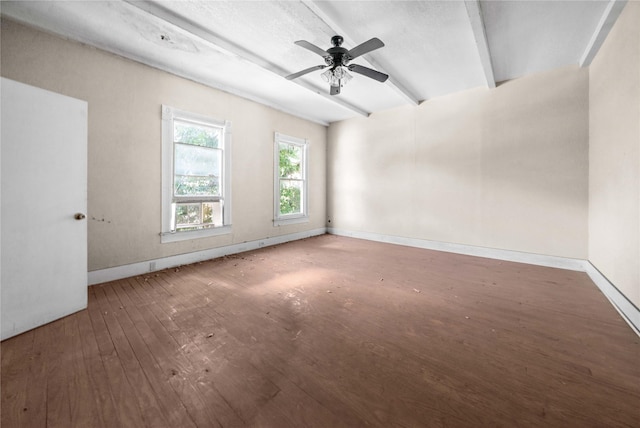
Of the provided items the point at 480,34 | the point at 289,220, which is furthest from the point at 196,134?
the point at 480,34

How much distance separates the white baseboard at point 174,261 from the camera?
323 centimetres

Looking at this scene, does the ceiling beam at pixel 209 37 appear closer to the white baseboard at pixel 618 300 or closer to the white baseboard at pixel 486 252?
the white baseboard at pixel 486 252

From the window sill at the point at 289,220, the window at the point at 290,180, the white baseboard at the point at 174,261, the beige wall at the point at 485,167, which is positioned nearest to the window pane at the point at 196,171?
the white baseboard at the point at 174,261

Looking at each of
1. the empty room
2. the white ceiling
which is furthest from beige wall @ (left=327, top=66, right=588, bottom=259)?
the white ceiling

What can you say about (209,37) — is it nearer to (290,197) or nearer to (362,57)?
(362,57)

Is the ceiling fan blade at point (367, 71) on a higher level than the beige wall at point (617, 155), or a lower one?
higher

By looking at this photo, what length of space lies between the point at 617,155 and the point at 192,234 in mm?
5639

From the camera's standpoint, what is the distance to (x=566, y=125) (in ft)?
12.4

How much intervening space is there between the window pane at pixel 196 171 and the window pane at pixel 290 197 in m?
1.71

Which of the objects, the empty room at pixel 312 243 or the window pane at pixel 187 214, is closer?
the empty room at pixel 312 243

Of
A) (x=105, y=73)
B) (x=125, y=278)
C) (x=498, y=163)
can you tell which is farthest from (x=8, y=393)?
(x=498, y=163)

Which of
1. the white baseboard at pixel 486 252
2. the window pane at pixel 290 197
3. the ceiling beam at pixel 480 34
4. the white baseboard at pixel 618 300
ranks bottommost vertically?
the white baseboard at pixel 618 300

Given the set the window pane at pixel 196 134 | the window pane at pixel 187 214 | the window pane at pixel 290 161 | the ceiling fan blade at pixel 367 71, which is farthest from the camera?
the window pane at pixel 290 161

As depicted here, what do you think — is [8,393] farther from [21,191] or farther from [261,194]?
[261,194]
